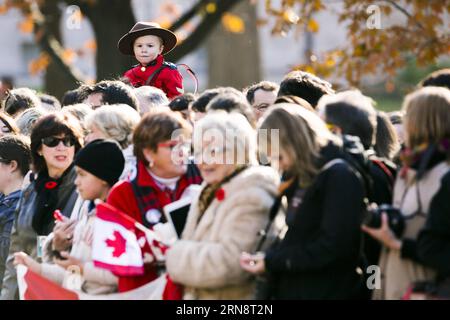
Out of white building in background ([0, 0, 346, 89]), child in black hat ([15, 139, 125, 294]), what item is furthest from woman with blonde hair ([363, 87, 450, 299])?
white building in background ([0, 0, 346, 89])

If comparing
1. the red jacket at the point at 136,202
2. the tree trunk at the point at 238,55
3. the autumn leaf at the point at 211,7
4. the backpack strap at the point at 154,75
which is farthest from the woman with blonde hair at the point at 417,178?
the tree trunk at the point at 238,55

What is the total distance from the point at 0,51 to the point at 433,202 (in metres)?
45.6

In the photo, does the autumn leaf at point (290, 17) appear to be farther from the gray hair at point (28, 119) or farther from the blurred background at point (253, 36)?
the gray hair at point (28, 119)

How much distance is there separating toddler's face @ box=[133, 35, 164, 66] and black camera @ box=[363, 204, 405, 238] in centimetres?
430

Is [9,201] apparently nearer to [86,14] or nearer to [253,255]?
[253,255]

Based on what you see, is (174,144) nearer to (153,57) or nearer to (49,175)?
(49,175)

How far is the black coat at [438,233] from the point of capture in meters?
5.34

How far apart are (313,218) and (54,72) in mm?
14568

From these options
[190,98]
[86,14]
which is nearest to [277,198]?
[190,98]

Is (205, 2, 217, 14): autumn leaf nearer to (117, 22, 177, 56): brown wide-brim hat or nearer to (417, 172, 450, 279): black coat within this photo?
(117, 22, 177, 56): brown wide-brim hat

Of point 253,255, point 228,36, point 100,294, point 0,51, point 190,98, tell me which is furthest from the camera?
point 0,51

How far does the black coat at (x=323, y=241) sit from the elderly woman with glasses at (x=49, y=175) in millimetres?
2242

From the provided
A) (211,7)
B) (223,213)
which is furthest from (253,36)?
(223,213)
